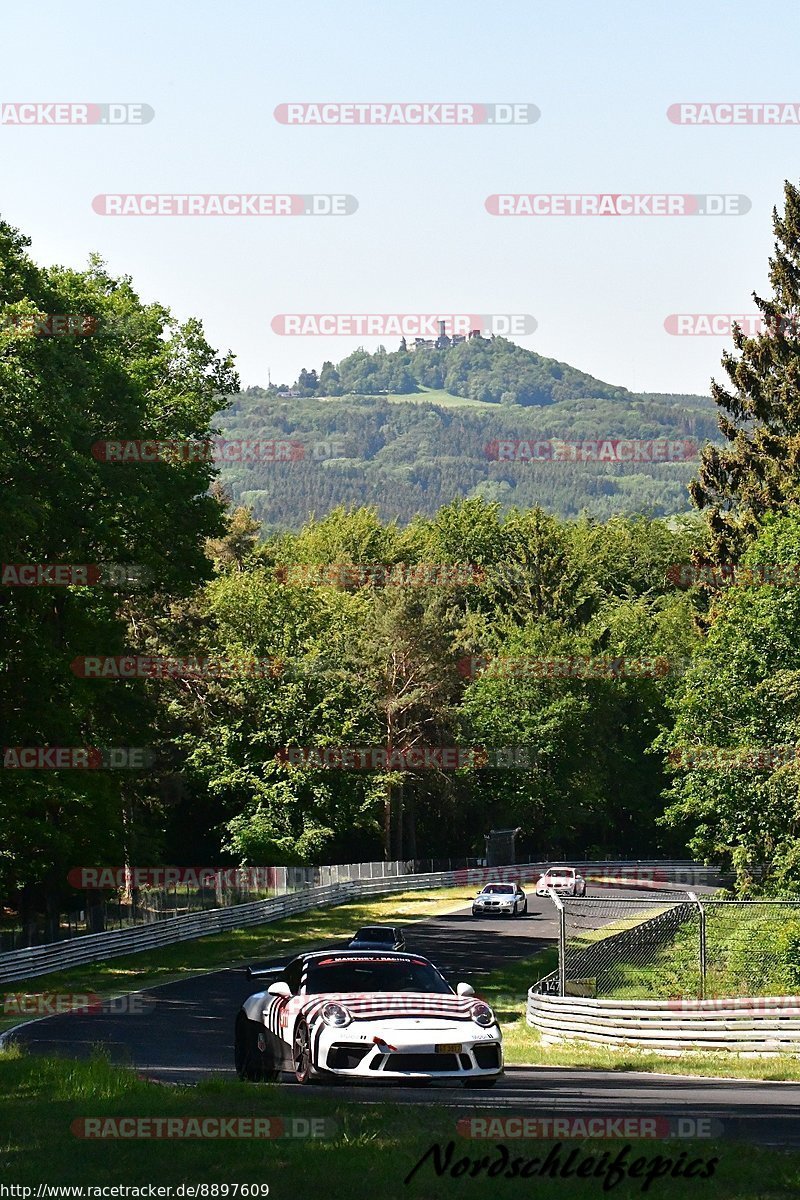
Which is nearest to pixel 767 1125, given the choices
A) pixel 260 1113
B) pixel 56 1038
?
pixel 260 1113

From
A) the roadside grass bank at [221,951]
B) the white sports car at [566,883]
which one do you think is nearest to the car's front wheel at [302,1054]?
the roadside grass bank at [221,951]

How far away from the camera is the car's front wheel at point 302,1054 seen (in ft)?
42.1

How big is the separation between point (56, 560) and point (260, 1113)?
28.5 m

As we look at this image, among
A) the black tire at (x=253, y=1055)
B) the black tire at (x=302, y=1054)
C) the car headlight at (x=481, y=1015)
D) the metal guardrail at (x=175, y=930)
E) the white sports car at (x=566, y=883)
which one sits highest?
the car headlight at (x=481, y=1015)

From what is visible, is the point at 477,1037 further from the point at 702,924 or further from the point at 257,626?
the point at 257,626

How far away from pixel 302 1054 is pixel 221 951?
32247mm

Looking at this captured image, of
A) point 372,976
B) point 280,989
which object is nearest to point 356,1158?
point 372,976

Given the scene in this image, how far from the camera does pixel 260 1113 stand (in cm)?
1025

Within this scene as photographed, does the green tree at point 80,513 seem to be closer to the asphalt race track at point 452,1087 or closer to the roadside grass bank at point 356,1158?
the asphalt race track at point 452,1087

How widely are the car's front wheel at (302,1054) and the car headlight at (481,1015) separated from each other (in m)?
1.45

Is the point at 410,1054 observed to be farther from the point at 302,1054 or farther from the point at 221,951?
the point at 221,951

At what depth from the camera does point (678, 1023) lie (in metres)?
20.1

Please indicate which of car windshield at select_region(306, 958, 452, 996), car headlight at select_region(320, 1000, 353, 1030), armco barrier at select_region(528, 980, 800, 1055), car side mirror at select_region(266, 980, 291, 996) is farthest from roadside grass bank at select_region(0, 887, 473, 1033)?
car headlight at select_region(320, 1000, 353, 1030)

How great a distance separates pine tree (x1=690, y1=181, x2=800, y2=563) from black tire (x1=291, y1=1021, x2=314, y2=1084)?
42645 millimetres
